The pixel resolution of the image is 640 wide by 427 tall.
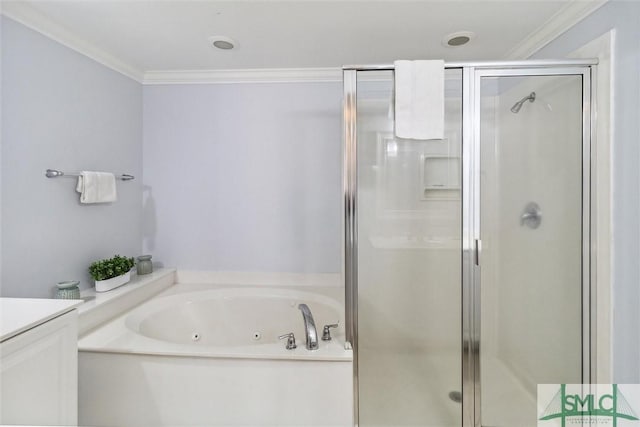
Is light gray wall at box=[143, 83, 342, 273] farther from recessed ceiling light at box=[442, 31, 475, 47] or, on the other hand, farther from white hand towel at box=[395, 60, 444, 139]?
white hand towel at box=[395, 60, 444, 139]

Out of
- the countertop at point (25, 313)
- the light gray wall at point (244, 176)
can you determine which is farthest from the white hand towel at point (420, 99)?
the countertop at point (25, 313)

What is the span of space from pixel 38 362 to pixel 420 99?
72.7 inches

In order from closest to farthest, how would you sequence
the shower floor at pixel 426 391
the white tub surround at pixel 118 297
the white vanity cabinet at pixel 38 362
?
the white vanity cabinet at pixel 38 362, the shower floor at pixel 426 391, the white tub surround at pixel 118 297

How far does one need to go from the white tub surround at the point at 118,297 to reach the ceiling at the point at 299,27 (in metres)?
1.62

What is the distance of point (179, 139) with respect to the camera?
2.74 meters

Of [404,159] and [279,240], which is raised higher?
[404,159]

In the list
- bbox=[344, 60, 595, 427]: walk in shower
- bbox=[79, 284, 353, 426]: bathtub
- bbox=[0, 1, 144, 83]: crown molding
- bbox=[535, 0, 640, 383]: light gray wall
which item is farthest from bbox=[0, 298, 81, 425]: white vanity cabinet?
bbox=[535, 0, 640, 383]: light gray wall

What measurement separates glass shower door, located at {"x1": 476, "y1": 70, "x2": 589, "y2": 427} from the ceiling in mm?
518

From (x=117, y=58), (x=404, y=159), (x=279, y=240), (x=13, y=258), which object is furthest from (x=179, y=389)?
(x=117, y=58)

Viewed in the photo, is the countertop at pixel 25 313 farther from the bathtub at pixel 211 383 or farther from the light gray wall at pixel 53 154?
the light gray wall at pixel 53 154

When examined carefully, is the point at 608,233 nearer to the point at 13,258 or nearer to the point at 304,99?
the point at 304,99

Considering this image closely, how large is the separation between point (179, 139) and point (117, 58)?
702 mm

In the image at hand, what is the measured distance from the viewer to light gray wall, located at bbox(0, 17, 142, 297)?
1.69 meters

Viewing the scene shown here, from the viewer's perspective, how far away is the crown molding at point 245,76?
2578 mm
